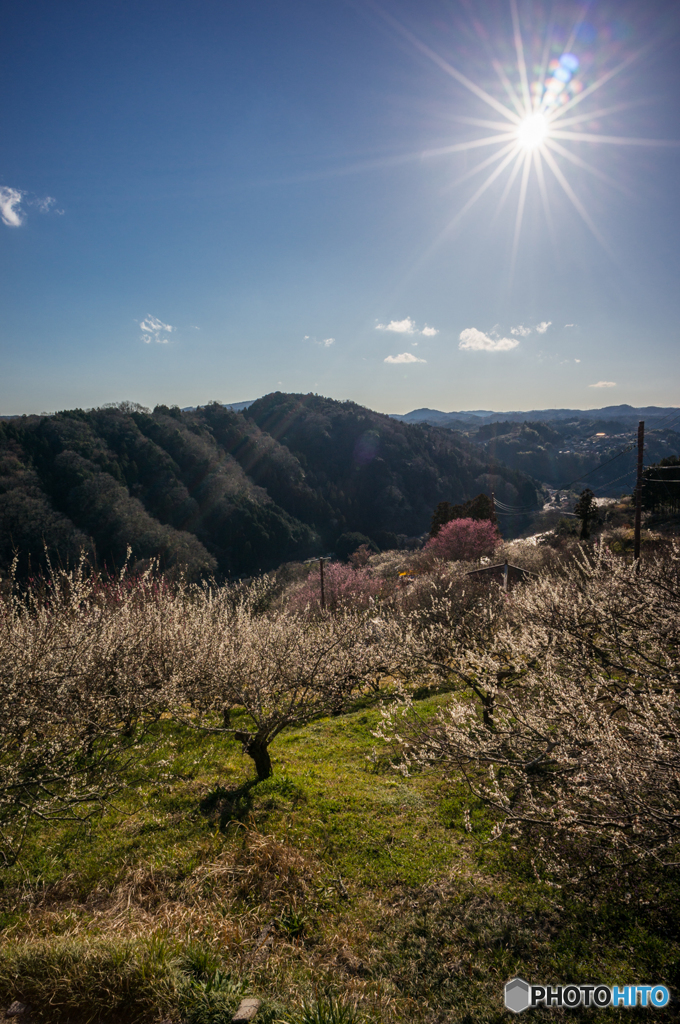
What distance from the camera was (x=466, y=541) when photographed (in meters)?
38.9

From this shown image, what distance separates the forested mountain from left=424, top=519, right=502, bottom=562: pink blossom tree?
32.4m

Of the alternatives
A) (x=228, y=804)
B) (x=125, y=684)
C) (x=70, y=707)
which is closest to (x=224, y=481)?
(x=125, y=684)

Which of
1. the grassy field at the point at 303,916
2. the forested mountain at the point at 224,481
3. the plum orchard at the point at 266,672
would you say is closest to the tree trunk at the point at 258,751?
the plum orchard at the point at 266,672

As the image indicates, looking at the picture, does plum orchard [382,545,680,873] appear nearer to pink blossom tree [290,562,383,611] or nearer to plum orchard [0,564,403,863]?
plum orchard [0,564,403,863]

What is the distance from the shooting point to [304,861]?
6.11 m

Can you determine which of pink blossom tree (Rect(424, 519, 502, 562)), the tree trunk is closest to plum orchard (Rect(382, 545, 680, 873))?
the tree trunk

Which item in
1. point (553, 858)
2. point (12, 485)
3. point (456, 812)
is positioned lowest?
point (456, 812)

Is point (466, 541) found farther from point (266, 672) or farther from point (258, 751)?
point (258, 751)

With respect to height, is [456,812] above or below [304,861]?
below

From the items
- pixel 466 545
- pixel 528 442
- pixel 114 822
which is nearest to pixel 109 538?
pixel 466 545

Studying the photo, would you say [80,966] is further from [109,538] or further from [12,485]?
[12,485]

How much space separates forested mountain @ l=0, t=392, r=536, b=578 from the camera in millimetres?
55250

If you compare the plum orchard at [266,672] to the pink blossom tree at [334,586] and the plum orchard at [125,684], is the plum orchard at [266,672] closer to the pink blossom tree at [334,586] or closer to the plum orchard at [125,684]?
the plum orchard at [125,684]

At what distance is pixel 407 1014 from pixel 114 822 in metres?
5.32
